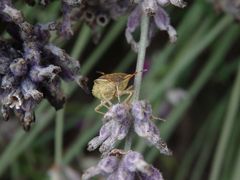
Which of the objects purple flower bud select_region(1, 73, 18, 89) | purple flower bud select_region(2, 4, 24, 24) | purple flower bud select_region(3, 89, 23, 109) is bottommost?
purple flower bud select_region(3, 89, 23, 109)

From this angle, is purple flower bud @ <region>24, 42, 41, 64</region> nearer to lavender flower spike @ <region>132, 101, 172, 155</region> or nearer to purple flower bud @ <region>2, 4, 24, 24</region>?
purple flower bud @ <region>2, 4, 24, 24</region>

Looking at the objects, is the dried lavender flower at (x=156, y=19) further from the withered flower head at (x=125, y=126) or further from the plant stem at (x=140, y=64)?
the withered flower head at (x=125, y=126)

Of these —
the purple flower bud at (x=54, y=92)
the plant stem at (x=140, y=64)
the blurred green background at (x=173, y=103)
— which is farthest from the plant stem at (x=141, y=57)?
the blurred green background at (x=173, y=103)

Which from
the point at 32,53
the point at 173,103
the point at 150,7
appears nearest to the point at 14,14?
the point at 32,53

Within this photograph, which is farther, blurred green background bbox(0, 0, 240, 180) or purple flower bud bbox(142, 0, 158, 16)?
blurred green background bbox(0, 0, 240, 180)

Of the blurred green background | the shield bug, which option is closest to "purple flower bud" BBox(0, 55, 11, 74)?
the shield bug

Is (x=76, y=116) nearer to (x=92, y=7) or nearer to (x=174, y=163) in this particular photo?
(x=174, y=163)

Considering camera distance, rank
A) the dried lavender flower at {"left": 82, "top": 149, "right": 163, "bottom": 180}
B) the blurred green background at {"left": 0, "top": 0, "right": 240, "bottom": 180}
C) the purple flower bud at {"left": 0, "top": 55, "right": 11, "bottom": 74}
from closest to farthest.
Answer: the dried lavender flower at {"left": 82, "top": 149, "right": 163, "bottom": 180} → the purple flower bud at {"left": 0, "top": 55, "right": 11, "bottom": 74} → the blurred green background at {"left": 0, "top": 0, "right": 240, "bottom": 180}
